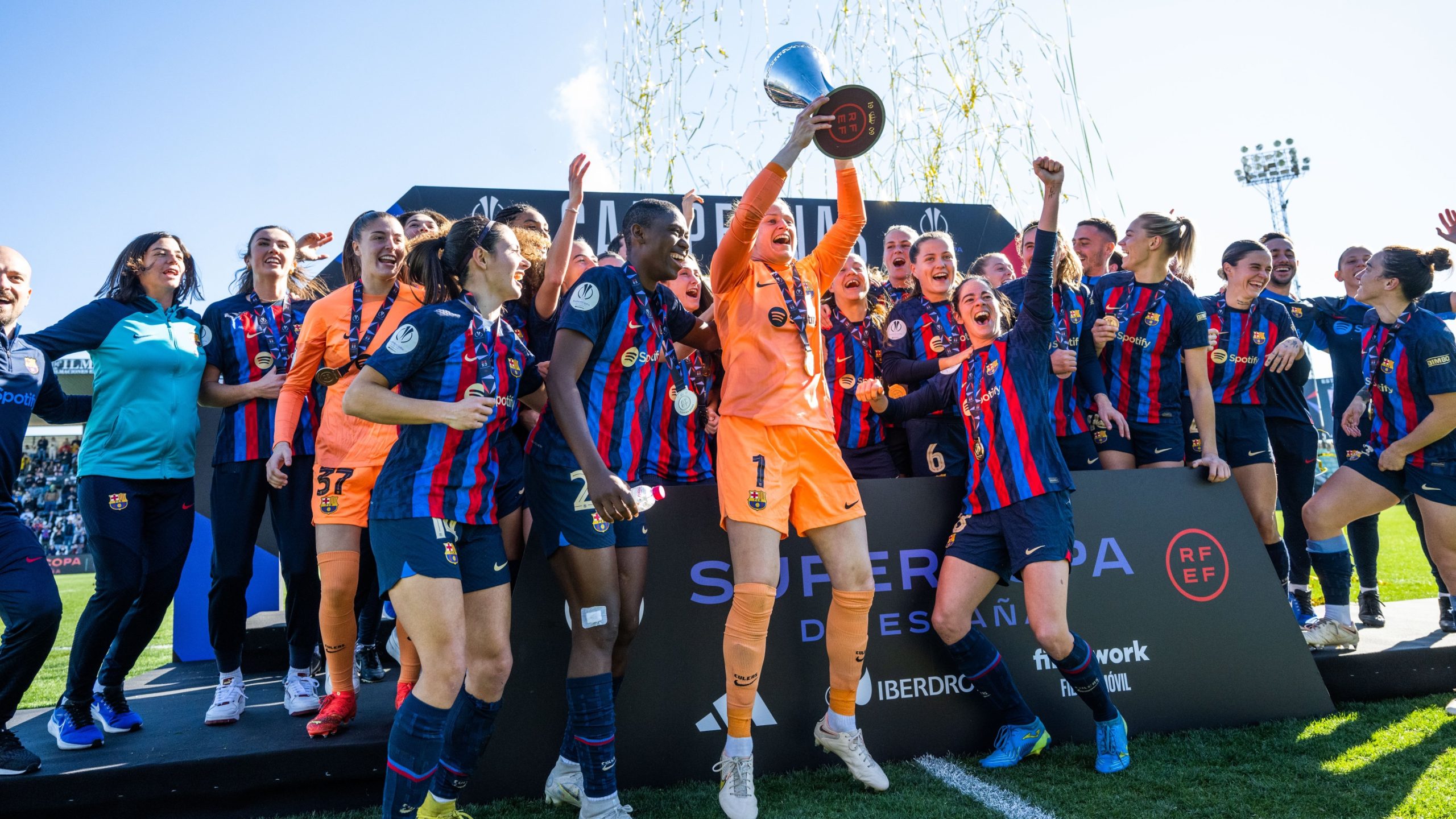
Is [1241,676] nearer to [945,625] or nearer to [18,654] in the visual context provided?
[945,625]

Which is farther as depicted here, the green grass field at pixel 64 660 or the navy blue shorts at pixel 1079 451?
the green grass field at pixel 64 660

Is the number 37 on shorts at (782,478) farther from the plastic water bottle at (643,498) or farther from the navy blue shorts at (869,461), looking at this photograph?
the navy blue shorts at (869,461)

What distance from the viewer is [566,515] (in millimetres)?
2855

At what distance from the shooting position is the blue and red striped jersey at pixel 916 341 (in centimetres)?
427

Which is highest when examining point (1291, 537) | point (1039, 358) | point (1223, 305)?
point (1223, 305)

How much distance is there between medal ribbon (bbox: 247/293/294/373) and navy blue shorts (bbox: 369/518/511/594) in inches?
78.2

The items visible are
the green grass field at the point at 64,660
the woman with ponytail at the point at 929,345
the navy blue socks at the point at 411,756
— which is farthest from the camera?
the green grass field at the point at 64,660

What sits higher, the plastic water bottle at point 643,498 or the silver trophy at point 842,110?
the silver trophy at point 842,110

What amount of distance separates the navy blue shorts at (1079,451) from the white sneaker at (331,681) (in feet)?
11.5

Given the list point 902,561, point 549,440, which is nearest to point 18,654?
point 549,440

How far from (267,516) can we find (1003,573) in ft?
19.4

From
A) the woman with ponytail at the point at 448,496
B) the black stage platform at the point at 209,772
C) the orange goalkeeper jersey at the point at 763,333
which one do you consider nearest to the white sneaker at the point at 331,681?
the black stage platform at the point at 209,772

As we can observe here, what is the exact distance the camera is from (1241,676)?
12.5 ft

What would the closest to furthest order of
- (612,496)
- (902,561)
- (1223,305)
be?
(612,496)
(902,561)
(1223,305)
